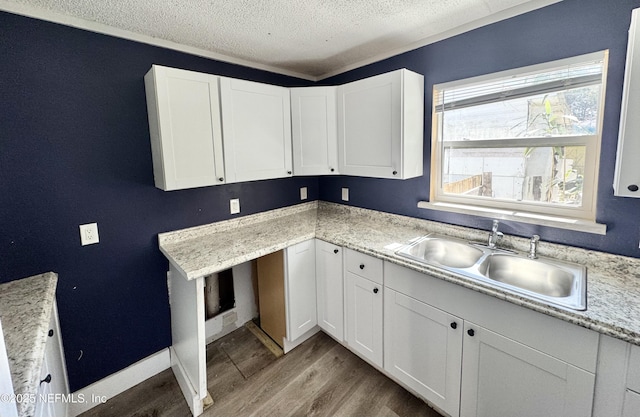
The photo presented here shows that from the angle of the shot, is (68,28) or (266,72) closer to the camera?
(68,28)

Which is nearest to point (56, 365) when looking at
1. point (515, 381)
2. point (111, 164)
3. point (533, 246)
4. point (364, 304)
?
point (111, 164)

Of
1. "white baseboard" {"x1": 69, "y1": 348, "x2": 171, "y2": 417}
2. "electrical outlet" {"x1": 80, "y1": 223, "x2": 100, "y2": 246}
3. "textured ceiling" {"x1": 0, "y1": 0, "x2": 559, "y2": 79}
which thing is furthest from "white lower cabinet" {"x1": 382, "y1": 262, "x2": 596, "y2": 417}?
"electrical outlet" {"x1": 80, "y1": 223, "x2": 100, "y2": 246}

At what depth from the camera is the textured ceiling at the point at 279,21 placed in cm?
151

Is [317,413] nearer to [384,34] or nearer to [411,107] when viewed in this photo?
[411,107]

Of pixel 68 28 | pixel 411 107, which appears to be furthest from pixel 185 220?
pixel 411 107

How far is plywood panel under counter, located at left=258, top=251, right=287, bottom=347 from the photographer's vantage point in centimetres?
216

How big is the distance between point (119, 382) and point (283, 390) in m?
1.07

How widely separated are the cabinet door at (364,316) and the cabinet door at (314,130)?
3.03ft

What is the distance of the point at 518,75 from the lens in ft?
5.57

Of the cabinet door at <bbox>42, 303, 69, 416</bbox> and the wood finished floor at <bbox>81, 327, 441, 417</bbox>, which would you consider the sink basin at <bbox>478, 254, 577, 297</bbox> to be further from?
the cabinet door at <bbox>42, 303, 69, 416</bbox>

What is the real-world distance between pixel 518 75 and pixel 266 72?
1836mm

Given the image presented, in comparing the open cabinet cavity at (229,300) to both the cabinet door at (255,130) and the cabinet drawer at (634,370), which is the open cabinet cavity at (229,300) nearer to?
the cabinet door at (255,130)

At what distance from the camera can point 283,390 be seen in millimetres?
1886

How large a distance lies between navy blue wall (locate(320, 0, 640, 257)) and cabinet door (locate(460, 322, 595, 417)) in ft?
2.38
